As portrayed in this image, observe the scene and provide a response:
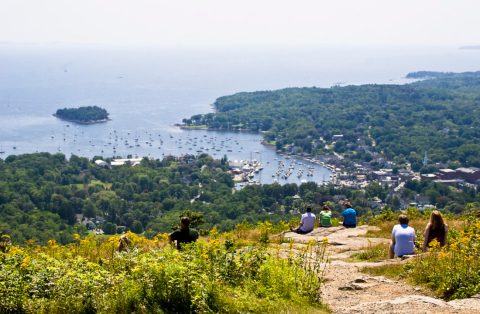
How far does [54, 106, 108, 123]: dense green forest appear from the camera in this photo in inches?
4491

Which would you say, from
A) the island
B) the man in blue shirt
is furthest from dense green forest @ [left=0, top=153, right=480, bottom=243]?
the island

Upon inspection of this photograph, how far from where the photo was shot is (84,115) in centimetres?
11406

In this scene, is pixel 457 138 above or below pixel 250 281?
below

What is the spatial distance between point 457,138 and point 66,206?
6347 cm

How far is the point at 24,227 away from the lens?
35.5 metres

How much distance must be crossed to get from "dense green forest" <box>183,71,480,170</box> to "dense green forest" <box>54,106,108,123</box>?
19084 millimetres

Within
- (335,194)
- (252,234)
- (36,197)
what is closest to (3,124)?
(36,197)

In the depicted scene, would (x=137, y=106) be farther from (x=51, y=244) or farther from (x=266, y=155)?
(x=51, y=244)

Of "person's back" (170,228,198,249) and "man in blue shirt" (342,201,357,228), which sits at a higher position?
"person's back" (170,228,198,249)

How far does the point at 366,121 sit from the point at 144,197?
61870mm

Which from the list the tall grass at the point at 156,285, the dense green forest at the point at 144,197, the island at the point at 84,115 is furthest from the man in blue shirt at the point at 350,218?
the island at the point at 84,115

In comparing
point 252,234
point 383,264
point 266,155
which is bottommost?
point 266,155

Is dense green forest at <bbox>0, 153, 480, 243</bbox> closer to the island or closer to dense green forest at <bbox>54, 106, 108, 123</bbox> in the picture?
the island

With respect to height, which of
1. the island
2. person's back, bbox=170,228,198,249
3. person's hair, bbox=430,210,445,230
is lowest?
the island
